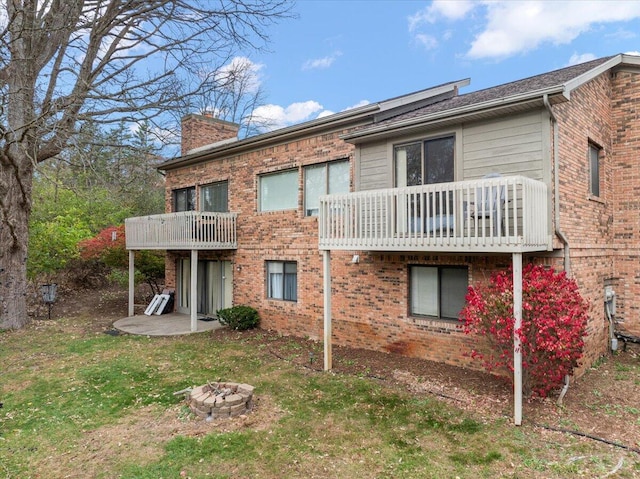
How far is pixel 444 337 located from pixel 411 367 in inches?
36.1

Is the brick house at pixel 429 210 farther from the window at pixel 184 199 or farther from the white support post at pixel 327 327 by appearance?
the window at pixel 184 199

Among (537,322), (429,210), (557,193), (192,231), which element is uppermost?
(557,193)

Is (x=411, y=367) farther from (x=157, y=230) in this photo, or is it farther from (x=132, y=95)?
(x=132, y=95)

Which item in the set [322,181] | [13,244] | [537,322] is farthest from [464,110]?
[13,244]

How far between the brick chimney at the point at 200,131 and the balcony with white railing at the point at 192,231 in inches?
157

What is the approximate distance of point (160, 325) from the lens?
1252 cm

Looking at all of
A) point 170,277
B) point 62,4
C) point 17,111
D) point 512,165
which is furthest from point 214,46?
point 512,165

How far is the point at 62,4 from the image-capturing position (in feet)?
36.4

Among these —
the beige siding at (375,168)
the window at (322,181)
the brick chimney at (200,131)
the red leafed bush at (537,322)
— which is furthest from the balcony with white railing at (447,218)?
the brick chimney at (200,131)

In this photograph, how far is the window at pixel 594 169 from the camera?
27.7 ft

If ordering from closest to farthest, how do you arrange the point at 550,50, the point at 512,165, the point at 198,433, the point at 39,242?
1. the point at 198,433
2. the point at 512,165
3. the point at 39,242
4. the point at 550,50

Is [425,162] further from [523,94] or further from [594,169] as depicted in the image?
[594,169]

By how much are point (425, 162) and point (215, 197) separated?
26.8 feet

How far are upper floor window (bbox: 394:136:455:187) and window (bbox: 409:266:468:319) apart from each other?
1877 millimetres
